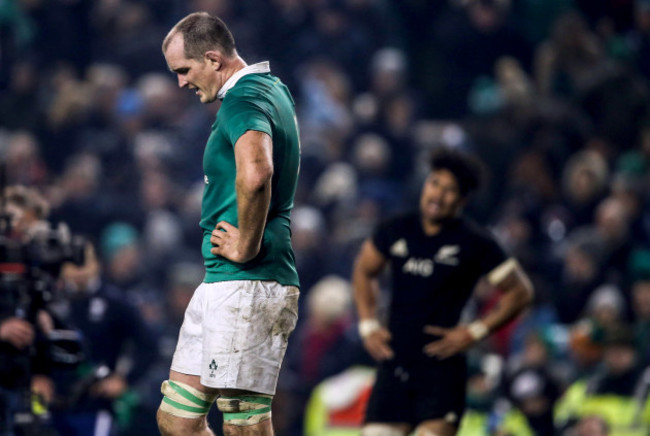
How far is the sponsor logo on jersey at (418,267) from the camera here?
21.8 ft

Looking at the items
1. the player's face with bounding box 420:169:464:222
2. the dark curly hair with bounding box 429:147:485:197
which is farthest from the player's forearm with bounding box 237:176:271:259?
the dark curly hair with bounding box 429:147:485:197

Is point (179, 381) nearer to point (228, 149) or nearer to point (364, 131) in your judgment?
point (228, 149)

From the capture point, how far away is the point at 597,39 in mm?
13414

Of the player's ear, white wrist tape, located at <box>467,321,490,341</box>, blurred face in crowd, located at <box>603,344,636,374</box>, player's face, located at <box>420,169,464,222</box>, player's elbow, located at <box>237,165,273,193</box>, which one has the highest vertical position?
the player's ear

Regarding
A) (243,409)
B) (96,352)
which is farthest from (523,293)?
(96,352)

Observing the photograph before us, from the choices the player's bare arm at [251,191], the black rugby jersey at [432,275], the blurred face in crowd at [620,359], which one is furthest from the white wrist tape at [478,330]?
the blurred face in crowd at [620,359]

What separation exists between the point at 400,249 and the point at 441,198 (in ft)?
1.27

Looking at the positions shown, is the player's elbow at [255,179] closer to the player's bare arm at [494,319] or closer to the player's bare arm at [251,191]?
the player's bare arm at [251,191]

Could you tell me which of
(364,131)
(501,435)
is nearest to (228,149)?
(501,435)

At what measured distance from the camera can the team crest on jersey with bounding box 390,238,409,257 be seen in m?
6.78

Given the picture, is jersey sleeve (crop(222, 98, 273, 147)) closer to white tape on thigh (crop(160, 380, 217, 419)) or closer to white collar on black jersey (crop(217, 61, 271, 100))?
white collar on black jersey (crop(217, 61, 271, 100))

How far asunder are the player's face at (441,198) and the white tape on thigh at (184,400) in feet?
7.66

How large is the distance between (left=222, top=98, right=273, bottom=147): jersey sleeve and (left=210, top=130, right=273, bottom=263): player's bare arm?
0.10 ft

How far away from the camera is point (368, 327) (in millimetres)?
6902
